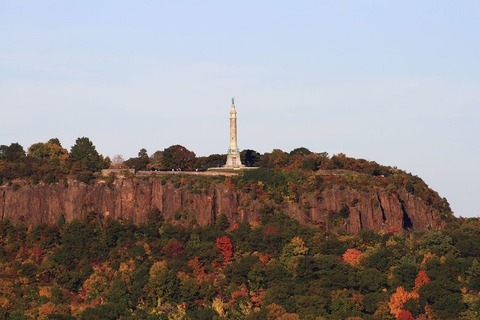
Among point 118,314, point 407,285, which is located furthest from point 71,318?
point 407,285

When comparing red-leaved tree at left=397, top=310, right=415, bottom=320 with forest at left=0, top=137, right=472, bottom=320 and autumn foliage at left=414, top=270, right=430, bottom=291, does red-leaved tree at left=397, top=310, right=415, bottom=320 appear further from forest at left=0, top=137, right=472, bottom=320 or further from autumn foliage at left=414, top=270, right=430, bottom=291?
autumn foliage at left=414, top=270, right=430, bottom=291

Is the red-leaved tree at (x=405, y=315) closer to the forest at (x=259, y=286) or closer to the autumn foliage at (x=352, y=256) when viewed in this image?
the forest at (x=259, y=286)

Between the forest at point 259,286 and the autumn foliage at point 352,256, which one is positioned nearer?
the forest at point 259,286

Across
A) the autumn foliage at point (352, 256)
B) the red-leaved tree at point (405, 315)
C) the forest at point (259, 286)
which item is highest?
the autumn foliage at point (352, 256)

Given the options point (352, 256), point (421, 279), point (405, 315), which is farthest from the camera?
point (352, 256)

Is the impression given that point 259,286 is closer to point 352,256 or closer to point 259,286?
point 259,286

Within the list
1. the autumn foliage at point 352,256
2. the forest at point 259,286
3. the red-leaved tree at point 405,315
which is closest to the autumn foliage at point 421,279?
the forest at point 259,286

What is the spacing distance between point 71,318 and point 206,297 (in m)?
14.2

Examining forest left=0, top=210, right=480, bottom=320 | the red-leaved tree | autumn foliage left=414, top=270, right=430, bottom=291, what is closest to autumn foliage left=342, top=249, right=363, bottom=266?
forest left=0, top=210, right=480, bottom=320

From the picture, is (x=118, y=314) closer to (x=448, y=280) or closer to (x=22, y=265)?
(x=22, y=265)

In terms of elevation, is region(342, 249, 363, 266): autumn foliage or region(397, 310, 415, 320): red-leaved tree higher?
region(342, 249, 363, 266): autumn foliage

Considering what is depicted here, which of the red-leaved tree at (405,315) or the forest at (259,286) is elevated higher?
the forest at (259,286)

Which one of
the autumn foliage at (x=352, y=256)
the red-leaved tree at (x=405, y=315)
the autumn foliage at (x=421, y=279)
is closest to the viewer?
the red-leaved tree at (x=405, y=315)

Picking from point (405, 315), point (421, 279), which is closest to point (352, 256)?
point (421, 279)
